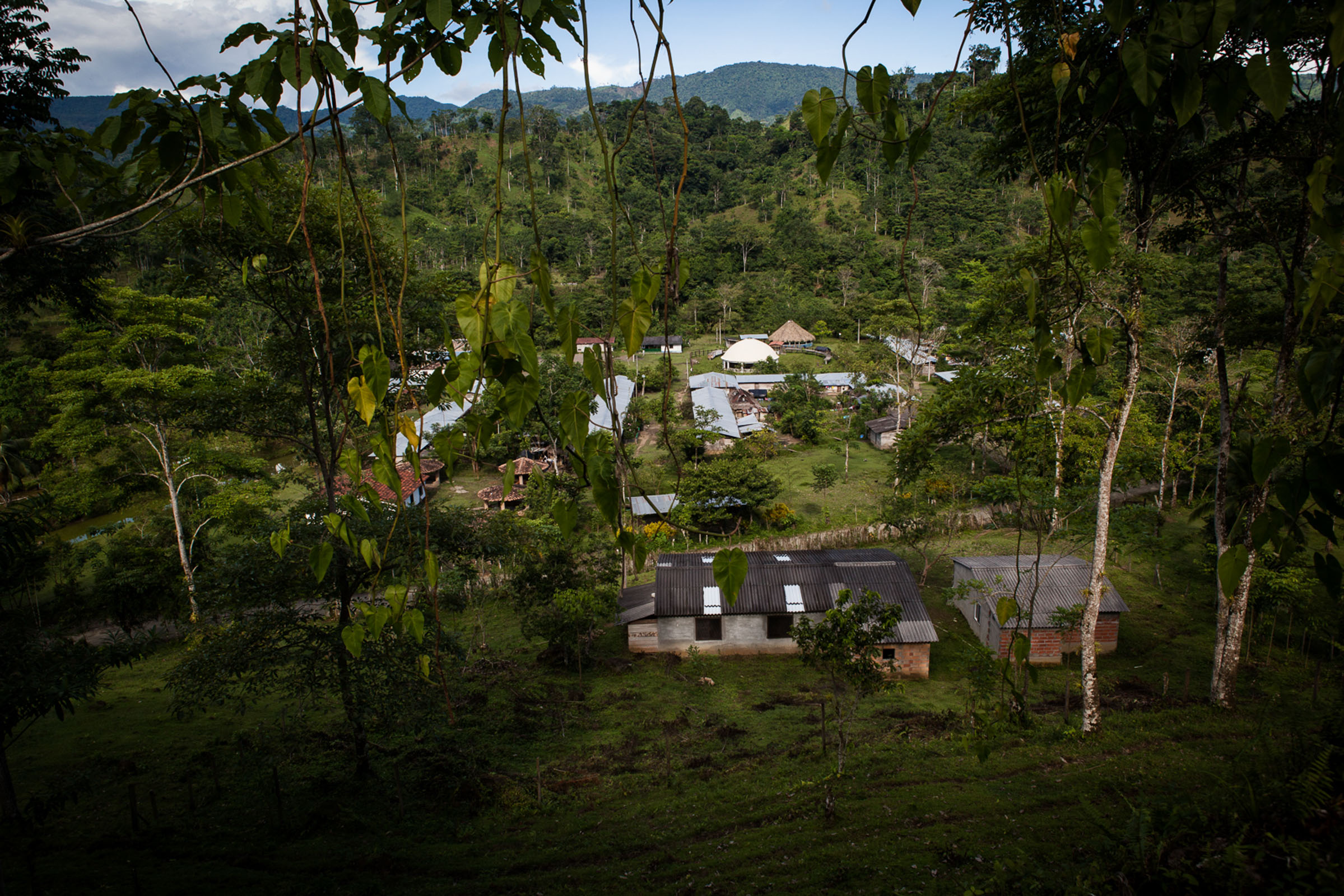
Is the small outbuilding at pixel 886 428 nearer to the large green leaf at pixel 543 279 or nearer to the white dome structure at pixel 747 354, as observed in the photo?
the white dome structure at pixel 747 354

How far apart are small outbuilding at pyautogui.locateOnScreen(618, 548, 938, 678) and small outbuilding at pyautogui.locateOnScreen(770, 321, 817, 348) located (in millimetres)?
32007

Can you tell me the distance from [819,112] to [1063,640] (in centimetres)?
1369

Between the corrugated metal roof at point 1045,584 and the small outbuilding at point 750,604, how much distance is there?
1278 millimetres

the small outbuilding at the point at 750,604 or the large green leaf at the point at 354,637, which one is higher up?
the large green leaf at the point at 354,637

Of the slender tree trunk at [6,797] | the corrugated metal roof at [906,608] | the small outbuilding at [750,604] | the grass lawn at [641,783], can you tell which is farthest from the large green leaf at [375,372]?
the small outbuilding at [750,604]

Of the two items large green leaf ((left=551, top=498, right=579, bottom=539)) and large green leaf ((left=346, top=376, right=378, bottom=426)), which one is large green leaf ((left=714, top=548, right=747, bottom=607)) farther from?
large green leaf ((left=346, top=376, right=378, bottom=426))

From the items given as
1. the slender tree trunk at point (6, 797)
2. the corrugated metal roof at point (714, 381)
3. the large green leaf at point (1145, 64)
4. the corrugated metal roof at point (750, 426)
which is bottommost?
the corrugated metal roof at point (750, 426)

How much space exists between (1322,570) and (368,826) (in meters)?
8.84

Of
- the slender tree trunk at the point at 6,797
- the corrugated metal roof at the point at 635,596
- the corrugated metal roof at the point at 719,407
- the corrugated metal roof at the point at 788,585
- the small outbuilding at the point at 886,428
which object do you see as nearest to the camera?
the slender tree trunk at the point at 6,797

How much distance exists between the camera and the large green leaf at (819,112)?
1.07 metres

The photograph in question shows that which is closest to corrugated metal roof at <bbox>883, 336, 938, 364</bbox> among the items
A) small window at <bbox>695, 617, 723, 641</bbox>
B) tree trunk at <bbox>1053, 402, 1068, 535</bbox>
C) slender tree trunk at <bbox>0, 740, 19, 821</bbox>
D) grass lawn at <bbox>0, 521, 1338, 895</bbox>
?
tree trunk at <bbox>1053, 402, 1068, 535</bbox>

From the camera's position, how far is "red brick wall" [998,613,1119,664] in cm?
1182

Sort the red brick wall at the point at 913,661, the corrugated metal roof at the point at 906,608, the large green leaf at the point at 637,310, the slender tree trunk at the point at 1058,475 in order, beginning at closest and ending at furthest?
the large green leaf at the point at 637,310 < the slender tree trunk at the point at 1058,475 < the corrugated metal roof at the point at 906,608 < the red brick wall at the point at 913,661

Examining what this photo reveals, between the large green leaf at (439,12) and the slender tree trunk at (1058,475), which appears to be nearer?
the large green leaf at (439,12)
